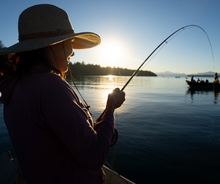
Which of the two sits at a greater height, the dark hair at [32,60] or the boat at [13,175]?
the dark hair at [32,60]

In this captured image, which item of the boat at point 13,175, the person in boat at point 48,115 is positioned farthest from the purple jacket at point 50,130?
the boat at point 13,175

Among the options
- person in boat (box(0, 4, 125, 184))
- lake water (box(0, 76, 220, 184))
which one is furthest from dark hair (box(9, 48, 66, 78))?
lake water (box(0, 76, 220, 184))

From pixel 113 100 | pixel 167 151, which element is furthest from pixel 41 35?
pixel 167 151

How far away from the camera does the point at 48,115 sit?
35.6 inches

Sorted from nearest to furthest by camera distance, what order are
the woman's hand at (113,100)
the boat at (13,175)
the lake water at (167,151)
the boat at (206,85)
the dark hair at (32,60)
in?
the dark hair at (32,60) < the woman's hand at (113,100) < the boat at (13,175) < the lake water at (167,151) < the boat at (206,85)

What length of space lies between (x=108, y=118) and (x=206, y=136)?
774cm

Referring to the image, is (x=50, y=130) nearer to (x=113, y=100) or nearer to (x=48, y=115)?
(x=48, y=115)

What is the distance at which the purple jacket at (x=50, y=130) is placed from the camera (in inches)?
35.8

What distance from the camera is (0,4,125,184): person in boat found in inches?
36.0

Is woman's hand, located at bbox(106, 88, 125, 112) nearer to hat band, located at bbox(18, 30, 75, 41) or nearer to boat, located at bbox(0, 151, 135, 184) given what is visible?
hat band, located at bbox(18, 30, 75, 41)

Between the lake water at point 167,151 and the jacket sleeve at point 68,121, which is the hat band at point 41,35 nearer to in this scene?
the jacket sleeve at point 68,121

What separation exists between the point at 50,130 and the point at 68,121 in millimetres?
163

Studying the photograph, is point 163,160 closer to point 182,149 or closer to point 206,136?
point 182,149

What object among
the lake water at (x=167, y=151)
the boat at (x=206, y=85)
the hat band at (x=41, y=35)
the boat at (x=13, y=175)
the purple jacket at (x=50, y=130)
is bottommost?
the lake water at (x=167, y=151)
